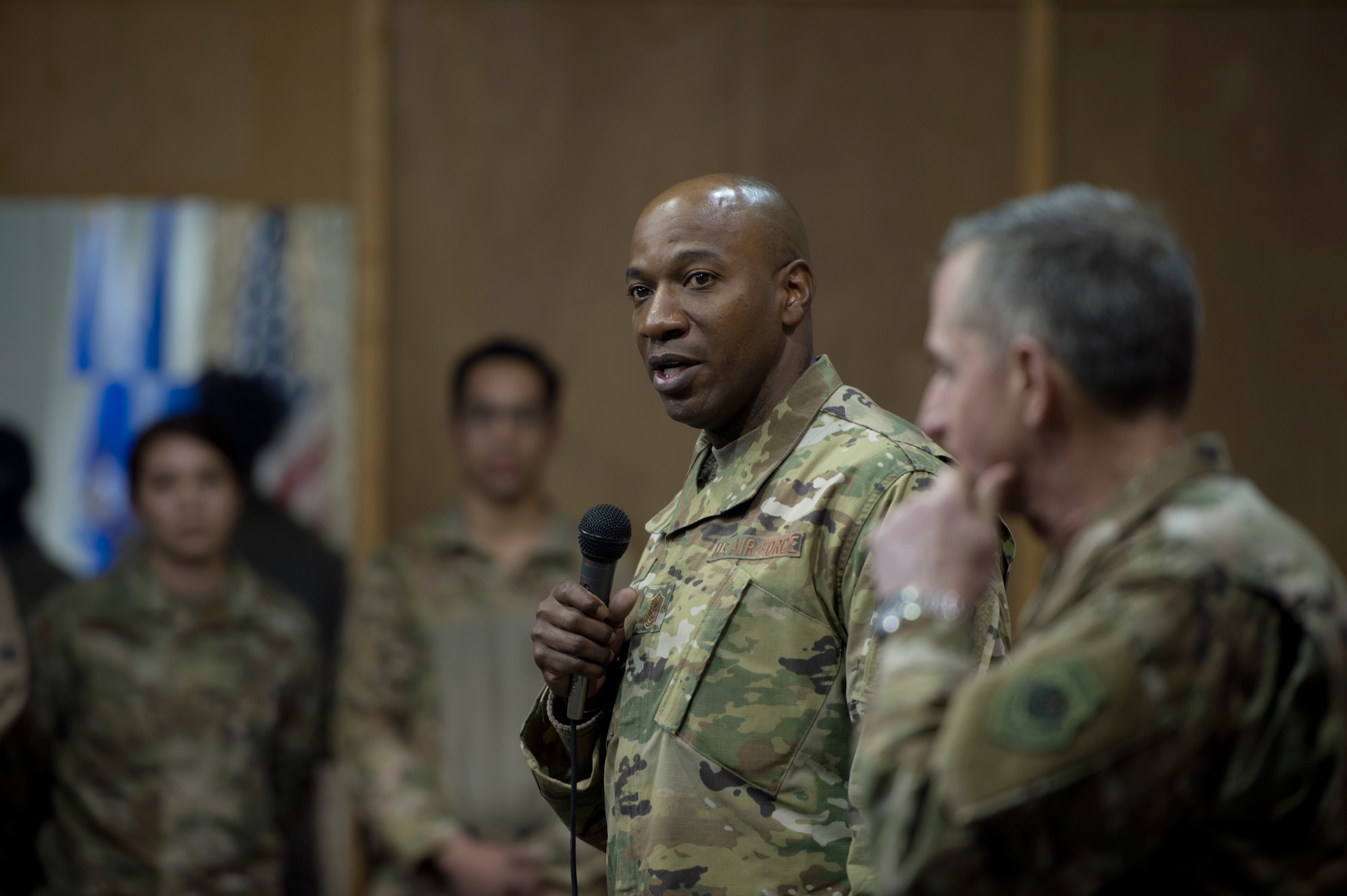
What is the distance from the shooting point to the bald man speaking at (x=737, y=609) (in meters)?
1.60

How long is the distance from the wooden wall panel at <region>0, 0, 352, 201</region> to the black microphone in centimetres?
298

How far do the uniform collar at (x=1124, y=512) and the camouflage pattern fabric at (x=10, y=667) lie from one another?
2772 millimetres

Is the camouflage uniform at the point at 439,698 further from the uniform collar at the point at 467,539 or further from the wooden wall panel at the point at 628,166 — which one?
the wooden wall panel at the point at 628,166

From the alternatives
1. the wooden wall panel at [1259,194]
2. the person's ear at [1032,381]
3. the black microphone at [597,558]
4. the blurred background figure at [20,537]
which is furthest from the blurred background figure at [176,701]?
the person's ear at [1032,381]

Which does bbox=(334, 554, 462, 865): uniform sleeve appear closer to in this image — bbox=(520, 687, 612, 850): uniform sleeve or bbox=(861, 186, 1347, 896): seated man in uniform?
bbox=(520, 687, 612, 850): uniform sleeve

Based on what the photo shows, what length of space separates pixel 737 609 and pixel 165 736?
2512 mm

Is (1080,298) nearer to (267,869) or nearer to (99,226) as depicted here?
(267,869)

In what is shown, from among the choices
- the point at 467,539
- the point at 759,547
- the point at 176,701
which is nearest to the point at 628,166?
the point at 467,539

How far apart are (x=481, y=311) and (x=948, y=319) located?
3140 millimetres

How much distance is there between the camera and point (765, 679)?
1.63 m

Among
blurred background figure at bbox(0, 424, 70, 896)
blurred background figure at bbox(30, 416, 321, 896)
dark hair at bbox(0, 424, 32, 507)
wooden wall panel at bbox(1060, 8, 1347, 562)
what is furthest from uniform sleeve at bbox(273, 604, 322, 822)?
wooden wall panel at bbox(1060, 8, 1347, 562)

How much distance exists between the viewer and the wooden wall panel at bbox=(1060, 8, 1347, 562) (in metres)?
4.25

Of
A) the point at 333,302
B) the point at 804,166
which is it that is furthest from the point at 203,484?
the point at 804,166

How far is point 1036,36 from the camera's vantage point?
424 cm
